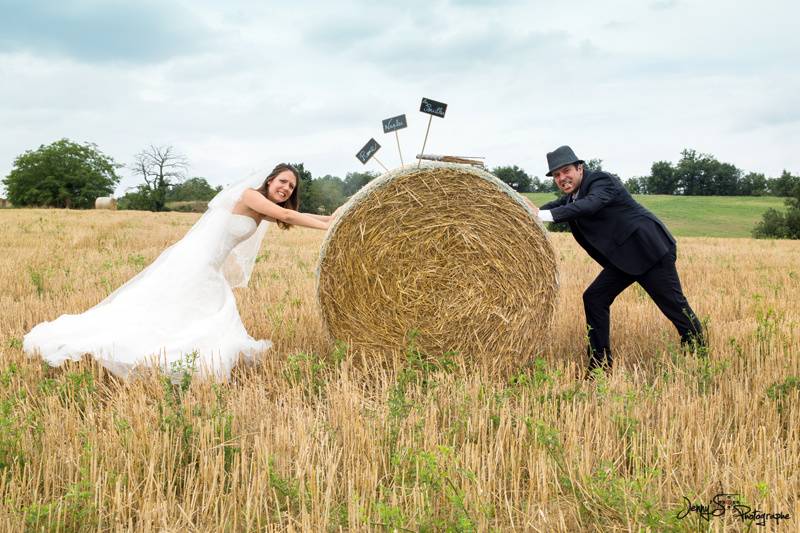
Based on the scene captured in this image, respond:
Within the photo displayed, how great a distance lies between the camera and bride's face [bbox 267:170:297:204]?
5.90 m

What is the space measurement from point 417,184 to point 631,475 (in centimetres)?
263

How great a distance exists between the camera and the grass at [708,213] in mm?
48281

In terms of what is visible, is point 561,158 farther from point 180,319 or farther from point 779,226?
point 779,226

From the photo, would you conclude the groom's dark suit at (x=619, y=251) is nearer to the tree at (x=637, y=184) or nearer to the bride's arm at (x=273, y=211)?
the bride's arm at (x=273, y=211)

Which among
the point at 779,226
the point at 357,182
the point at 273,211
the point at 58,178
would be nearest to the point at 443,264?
the point at 273,211

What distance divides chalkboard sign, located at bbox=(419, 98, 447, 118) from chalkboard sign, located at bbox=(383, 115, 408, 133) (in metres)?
0.19

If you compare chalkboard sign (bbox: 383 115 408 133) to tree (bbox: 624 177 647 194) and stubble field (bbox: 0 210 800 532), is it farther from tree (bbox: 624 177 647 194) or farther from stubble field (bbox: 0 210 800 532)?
tree (bbox: 624 177 647 194)

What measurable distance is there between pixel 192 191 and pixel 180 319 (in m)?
74.2

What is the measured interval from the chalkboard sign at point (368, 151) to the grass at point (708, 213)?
40.7 m

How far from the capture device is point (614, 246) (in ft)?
17.7

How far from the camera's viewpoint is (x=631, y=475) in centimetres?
318

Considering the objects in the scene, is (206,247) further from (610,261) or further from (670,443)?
(670,443)

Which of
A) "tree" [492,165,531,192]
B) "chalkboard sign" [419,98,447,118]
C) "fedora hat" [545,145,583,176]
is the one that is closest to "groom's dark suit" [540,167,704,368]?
"fedora hat" [545,145,583,176]

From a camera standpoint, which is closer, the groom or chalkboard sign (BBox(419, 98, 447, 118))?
chalkboard sign (BBox(419, 98, 447, 118))
